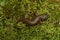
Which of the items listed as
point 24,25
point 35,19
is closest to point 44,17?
point 35,19

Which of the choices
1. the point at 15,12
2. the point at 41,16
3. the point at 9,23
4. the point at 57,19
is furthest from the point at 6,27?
the point at 57,19

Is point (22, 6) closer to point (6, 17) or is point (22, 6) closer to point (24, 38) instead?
point (6, 17)

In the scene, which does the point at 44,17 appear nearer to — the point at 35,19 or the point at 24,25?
the point at 35,19

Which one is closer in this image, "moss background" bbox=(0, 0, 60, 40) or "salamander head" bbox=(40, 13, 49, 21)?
"moss background" bbox=(0, 0, 60, 40)

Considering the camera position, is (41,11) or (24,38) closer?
(24,38)

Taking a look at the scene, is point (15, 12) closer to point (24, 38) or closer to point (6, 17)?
point (6, 17)

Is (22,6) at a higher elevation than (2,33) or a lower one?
higher

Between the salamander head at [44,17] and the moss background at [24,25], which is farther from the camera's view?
the salamander head at [44,17]

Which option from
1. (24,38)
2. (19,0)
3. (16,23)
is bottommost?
(24,38)
